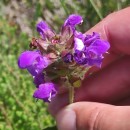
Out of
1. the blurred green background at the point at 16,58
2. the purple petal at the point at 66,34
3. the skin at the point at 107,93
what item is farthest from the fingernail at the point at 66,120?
the blurred green background at the point at 16,58

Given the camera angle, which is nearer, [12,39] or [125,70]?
[125,70]

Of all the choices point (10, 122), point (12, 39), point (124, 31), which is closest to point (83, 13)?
point (12, 39)

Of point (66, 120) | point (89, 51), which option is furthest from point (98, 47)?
point (66, 120)

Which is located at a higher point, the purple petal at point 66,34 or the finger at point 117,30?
the purple petal at point 66,34

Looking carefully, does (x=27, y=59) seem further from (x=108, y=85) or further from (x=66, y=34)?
(x=108, y=85)

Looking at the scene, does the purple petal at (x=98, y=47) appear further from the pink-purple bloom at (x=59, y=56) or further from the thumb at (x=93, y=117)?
the thumb at (x=93, y=117)

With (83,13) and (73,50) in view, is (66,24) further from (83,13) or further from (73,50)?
(83,13)
